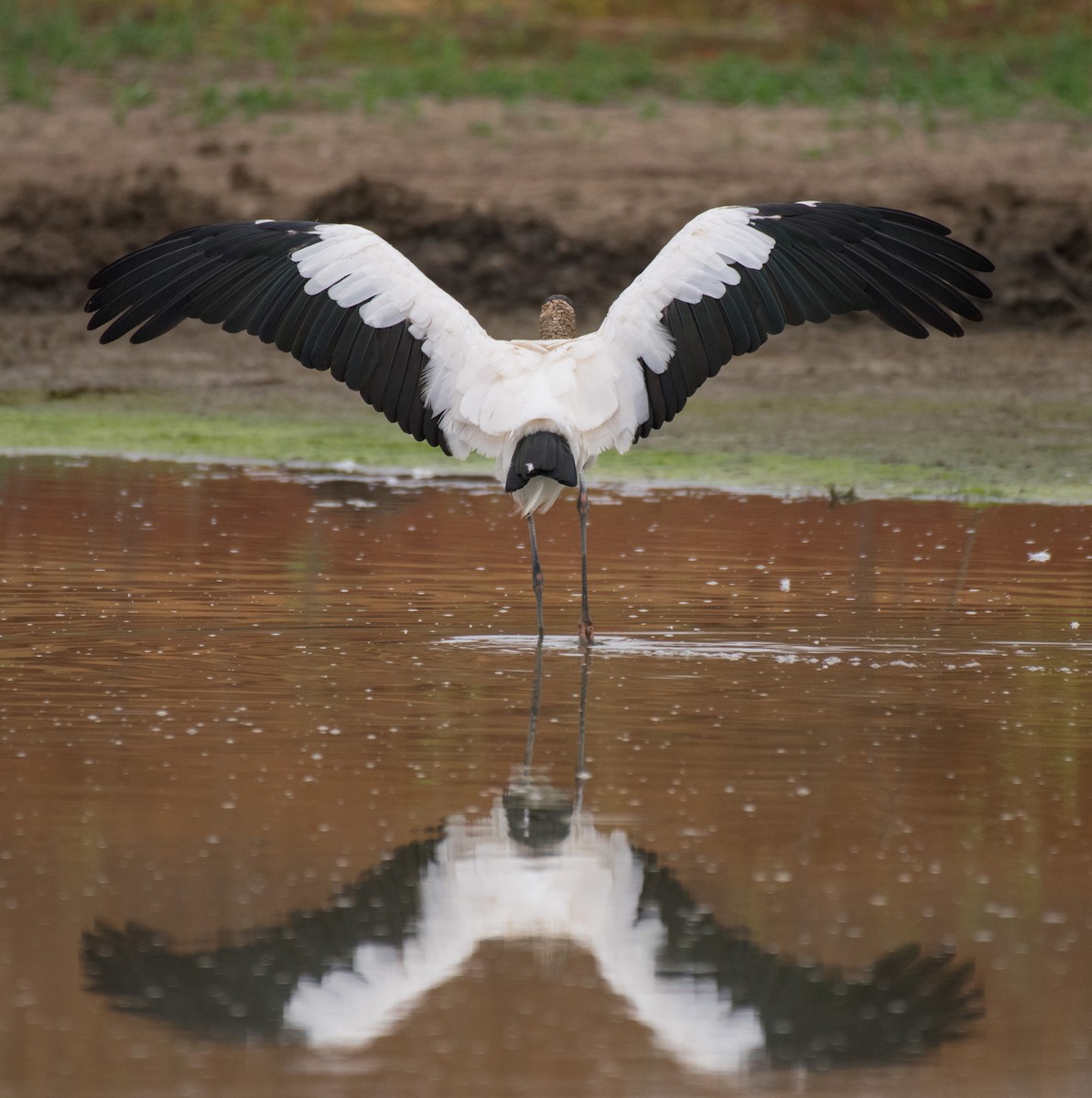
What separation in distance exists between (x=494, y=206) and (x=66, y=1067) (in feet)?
41.6

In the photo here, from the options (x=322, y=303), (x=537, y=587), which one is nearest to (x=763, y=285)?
(x=537, y=587)

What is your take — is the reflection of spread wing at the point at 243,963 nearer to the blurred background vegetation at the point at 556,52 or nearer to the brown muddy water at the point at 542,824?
the brown muddy water at the point at 542,824

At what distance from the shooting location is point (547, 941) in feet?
13.8

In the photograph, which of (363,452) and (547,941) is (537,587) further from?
(363,452)

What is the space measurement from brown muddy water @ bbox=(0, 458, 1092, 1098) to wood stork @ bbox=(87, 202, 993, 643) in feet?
2.21

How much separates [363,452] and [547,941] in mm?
8278

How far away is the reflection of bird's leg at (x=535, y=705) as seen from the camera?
220 inches

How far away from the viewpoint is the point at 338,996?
3.90 meters

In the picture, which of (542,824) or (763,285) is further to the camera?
(763,285)

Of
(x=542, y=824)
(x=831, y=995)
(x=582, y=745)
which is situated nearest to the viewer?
(x=831, y=995)

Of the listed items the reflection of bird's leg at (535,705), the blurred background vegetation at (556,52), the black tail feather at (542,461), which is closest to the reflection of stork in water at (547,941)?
the reflection of bird's leg at (535,705)

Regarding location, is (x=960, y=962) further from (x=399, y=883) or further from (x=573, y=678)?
(x=573, y=678)

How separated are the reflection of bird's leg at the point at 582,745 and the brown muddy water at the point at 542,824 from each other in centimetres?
2

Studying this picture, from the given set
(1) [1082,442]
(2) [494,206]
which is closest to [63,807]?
(1) [1082,442]
